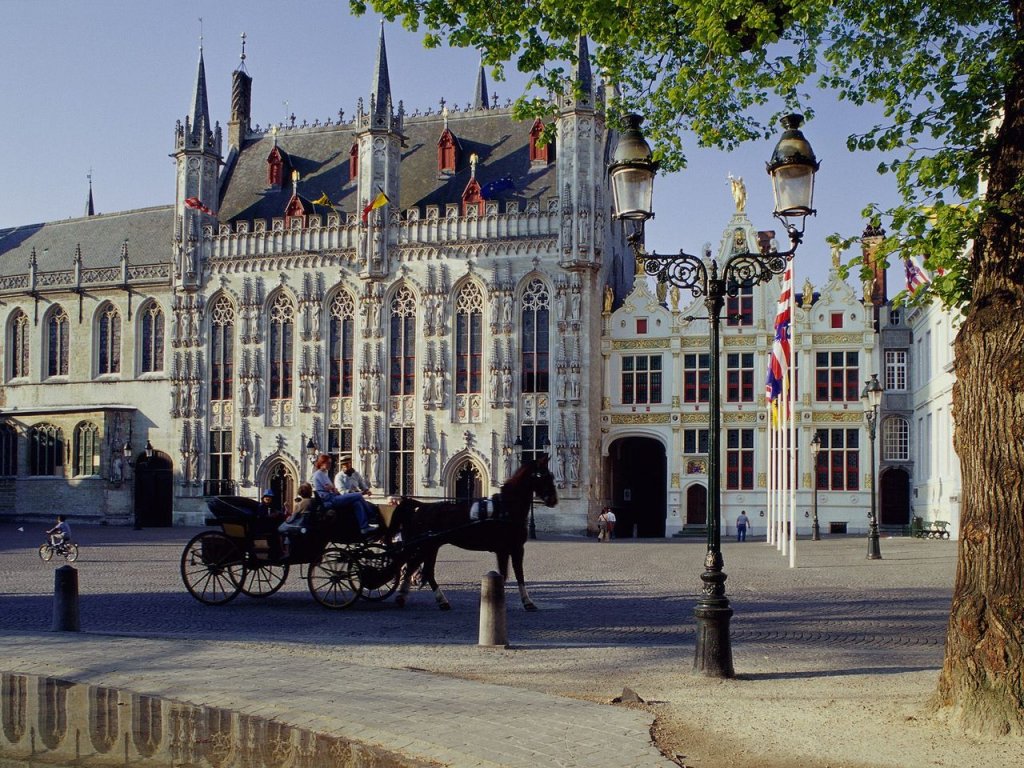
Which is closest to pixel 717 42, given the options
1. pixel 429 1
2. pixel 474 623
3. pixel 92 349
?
pixel 429 1

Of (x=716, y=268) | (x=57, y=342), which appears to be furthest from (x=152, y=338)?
(x=716, y=268)

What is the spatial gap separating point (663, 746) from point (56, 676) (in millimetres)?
5637

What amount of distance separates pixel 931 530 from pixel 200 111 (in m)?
36.6

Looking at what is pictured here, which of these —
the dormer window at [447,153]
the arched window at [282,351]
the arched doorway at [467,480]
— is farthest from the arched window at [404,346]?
the dormer window at [447,153]

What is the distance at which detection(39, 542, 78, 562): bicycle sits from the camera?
1028 inches

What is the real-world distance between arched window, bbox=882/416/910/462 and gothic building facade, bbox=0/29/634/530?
12095 millimetres

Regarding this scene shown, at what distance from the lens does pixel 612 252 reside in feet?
156

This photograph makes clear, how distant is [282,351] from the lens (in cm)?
4884

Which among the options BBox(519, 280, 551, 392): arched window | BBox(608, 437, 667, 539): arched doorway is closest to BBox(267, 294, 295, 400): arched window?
BBox(519, 280, 551, 392): arched window

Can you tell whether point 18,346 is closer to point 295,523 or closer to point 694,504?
point 694,504

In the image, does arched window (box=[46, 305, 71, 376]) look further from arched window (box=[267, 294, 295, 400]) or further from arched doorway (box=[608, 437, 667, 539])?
arched doorway (box=[608, 437, 667, 539])

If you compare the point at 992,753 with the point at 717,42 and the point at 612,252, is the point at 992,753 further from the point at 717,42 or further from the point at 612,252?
the point at 612,252

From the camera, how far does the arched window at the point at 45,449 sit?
5184 centimetres

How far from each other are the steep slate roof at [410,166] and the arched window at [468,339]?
4454 millimetres
